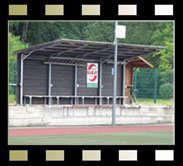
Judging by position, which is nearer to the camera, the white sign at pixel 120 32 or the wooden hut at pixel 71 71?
the white sign at pixel 120 32

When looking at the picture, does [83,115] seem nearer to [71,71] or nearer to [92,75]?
[71,71]

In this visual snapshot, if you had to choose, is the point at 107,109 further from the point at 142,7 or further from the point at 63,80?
the point at 142,7

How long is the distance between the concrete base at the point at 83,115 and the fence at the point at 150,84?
166 cm

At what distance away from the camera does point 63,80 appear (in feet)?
82.5

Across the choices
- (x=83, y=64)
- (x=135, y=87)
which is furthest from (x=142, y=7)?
(x=135, y=87)

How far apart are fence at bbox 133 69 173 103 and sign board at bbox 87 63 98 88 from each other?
2.45m

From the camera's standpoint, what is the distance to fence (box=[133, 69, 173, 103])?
2720 centimetres

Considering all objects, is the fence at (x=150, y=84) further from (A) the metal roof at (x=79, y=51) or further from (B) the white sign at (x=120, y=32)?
(B) the white sign at (x=120, y=32)

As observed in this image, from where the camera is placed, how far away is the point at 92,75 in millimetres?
26031

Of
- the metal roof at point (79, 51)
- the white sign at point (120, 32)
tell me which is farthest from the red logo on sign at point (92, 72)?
the white sign at point (120, 32)

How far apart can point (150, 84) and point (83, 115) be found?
187 inches

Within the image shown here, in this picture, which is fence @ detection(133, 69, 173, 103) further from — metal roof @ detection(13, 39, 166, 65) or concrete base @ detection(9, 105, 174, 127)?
concrete base @ detection(9, 105, 174, 127)

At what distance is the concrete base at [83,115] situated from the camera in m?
21.8

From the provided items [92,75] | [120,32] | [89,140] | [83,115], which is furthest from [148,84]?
[89,140]
